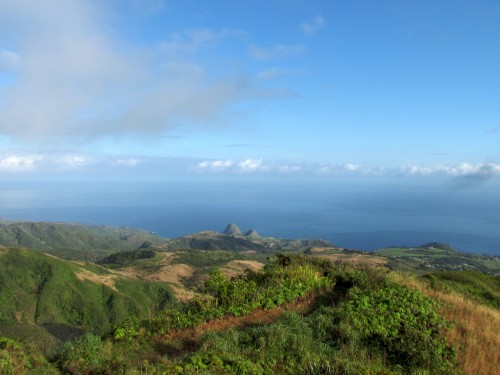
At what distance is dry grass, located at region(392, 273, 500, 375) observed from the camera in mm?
7484

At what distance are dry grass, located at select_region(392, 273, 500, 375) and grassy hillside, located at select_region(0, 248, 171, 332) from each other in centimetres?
6177

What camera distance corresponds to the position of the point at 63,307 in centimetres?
7294

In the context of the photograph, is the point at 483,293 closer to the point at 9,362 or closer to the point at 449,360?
the point at 449,360

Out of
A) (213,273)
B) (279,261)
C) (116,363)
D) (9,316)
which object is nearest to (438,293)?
(279,261)

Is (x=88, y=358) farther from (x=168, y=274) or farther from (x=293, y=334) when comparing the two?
(x=168, y=274)

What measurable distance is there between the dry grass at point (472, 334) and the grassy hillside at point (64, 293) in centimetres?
6177

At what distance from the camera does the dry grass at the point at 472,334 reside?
7.48 m

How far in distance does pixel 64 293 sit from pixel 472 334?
3190 inches

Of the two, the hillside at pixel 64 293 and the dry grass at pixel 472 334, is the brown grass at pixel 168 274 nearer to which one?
the hillside at pixel 64 293

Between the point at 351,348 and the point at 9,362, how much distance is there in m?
6.35

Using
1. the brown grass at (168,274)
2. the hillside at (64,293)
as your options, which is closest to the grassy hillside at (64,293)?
the hillside at (64,293)

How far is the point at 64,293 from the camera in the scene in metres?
74.8

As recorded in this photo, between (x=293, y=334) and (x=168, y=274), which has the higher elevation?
(x=293, y=334)

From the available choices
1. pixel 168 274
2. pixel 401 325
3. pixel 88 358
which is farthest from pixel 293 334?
pixel 168 274
